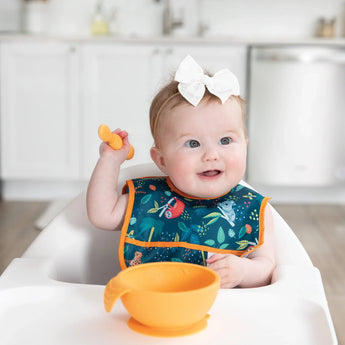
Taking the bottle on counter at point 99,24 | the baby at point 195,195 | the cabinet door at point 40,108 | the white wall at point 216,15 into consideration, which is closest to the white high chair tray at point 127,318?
the baby at point 195,195

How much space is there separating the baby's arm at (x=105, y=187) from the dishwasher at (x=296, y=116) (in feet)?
7.85

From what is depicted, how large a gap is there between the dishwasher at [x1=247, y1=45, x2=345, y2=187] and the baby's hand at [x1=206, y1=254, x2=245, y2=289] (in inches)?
97.5

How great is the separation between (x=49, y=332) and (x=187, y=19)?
3.25 meters

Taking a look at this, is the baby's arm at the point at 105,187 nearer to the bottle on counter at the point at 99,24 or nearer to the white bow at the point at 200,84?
the white bow at the point at 200,84

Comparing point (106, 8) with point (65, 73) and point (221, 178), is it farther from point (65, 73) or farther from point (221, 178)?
point (221, 178)

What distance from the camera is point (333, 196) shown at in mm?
3674

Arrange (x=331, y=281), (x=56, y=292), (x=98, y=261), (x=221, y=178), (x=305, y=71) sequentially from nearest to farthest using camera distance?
(x=56, y=292)
(x=221, y=178)
(x=98, y=261)
(x=331, y=281)
(x=305, y=71)

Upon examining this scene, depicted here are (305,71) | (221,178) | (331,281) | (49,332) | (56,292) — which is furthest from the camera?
(305,71)

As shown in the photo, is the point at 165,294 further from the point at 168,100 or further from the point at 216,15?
the point at 216,15

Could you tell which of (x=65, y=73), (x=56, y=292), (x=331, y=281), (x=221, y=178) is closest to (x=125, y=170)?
(x=221, y=178)

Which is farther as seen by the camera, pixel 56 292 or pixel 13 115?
pixel 13 115

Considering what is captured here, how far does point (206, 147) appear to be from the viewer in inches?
37.4

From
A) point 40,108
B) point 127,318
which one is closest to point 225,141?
point 127,318

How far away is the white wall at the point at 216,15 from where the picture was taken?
374 cm
